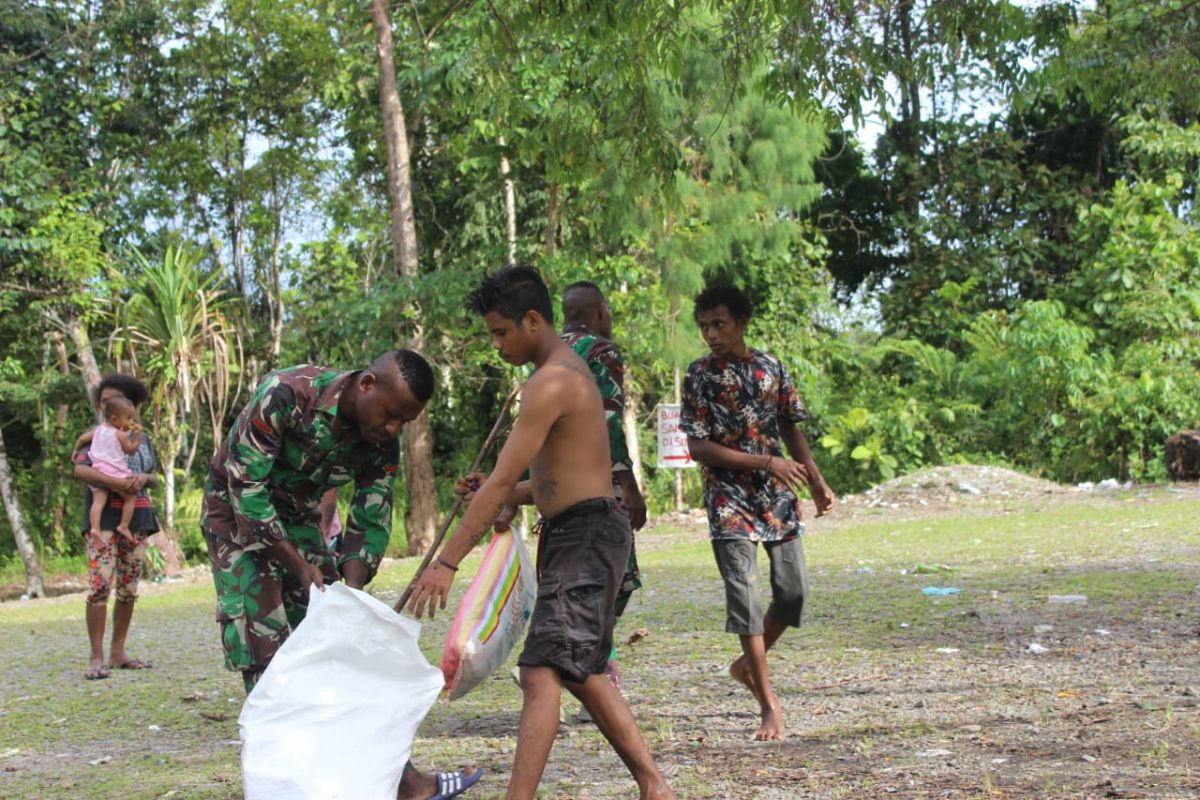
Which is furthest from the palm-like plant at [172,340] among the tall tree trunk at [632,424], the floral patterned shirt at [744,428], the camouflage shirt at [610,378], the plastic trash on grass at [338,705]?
the plastic trash on grass at [338,705]

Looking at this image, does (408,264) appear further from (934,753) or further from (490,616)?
(934,753)

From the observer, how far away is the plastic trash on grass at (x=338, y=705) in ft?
11.8

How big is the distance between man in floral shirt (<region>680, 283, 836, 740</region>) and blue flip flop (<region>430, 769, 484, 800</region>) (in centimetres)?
126

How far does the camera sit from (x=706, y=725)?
16.8 feet

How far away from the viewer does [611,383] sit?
5.06 metres

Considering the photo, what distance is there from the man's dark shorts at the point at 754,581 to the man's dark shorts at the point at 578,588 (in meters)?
1.16

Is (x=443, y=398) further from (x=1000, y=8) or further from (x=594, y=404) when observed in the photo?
(x=594, y=404)

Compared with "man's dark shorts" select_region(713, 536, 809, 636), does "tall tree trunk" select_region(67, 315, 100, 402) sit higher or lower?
higher

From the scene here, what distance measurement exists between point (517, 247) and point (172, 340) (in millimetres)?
4814

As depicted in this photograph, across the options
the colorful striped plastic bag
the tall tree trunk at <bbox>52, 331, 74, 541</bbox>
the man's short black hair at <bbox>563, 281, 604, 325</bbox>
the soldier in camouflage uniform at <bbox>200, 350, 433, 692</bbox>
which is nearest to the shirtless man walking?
the colorful striped plastic bag

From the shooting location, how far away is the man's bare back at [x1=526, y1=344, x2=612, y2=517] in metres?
3.77

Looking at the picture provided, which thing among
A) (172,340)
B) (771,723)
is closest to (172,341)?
(172,340)

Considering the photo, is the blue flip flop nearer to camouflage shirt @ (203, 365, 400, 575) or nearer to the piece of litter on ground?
camouflage shirt @ (203, 365, 400, 575)

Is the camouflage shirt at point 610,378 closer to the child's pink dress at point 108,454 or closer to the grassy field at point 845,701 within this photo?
the grassy field at point 845,701
